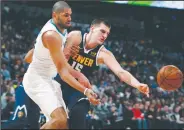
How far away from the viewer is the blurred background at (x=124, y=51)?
45.7ft

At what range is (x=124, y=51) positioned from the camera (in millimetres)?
21016

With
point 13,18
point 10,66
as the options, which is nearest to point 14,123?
point 10,66

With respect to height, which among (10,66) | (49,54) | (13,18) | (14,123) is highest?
(13,18)

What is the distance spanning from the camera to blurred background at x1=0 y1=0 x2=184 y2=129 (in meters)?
13.9

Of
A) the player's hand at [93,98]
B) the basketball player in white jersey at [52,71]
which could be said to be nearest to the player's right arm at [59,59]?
the basketball player in white jersey at [52,71]

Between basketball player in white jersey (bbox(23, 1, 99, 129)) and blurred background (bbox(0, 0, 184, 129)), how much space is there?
5.86 m

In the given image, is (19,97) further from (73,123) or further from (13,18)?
(13,18)

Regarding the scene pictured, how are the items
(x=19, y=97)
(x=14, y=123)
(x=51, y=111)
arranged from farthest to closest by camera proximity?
(x=14, y=123), (x=19, y=97), (x=51, y=111)

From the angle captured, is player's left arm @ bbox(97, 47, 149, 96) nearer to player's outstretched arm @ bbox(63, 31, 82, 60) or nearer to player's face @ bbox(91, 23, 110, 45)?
player's face @ bbox(91, 23, 110, 45)

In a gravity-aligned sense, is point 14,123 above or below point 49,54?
below

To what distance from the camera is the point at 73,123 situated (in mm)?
6715

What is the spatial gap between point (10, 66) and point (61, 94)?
9.30 metres

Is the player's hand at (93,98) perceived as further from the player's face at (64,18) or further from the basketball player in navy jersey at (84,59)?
the basketball player in navy jersey at (84,59)

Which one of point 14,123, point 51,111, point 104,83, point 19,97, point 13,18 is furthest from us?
point 13,18
